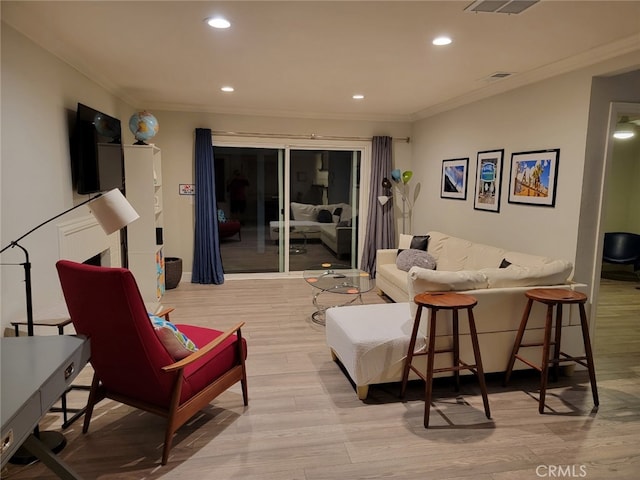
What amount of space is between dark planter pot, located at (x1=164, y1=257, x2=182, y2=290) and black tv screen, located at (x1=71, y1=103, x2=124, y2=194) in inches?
68.6

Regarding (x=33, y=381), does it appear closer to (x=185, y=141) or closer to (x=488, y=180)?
(x=488, y=180)

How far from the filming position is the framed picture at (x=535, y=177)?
3768 millimetres

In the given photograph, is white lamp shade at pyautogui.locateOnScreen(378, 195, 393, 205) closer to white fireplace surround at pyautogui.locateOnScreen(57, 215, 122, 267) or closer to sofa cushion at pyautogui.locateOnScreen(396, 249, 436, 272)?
sofa cushion at pyautogui.locateOnScreen(396, 249, 436, 272)

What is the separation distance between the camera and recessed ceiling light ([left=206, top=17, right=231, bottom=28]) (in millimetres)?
2682

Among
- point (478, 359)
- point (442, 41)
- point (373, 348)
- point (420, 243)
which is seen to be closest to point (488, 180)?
point (420, 243)

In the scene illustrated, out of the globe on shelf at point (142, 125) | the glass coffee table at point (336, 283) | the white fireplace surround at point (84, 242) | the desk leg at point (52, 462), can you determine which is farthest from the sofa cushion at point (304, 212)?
the desk leg at point (52, 462)

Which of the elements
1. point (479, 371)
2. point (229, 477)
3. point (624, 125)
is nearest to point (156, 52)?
point (229, 477)

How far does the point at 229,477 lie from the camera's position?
85.1 inches

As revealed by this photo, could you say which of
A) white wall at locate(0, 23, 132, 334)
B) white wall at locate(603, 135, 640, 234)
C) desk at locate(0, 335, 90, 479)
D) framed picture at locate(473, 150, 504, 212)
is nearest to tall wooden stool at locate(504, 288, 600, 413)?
framed picture at locate(473, 150, 504, 212)

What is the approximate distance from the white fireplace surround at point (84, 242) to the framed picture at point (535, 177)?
13.1 ft

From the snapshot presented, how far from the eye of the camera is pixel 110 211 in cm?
253

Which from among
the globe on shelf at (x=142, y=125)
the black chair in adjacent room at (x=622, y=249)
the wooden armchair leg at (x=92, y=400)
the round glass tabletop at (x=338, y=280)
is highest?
the globe on shelf at (x=142, y=125)

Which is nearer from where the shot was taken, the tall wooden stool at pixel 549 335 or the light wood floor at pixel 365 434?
the light wood floor at pixel 365 434

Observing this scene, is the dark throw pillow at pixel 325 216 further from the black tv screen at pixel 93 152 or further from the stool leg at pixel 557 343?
the stool leg at pixel 557 343
